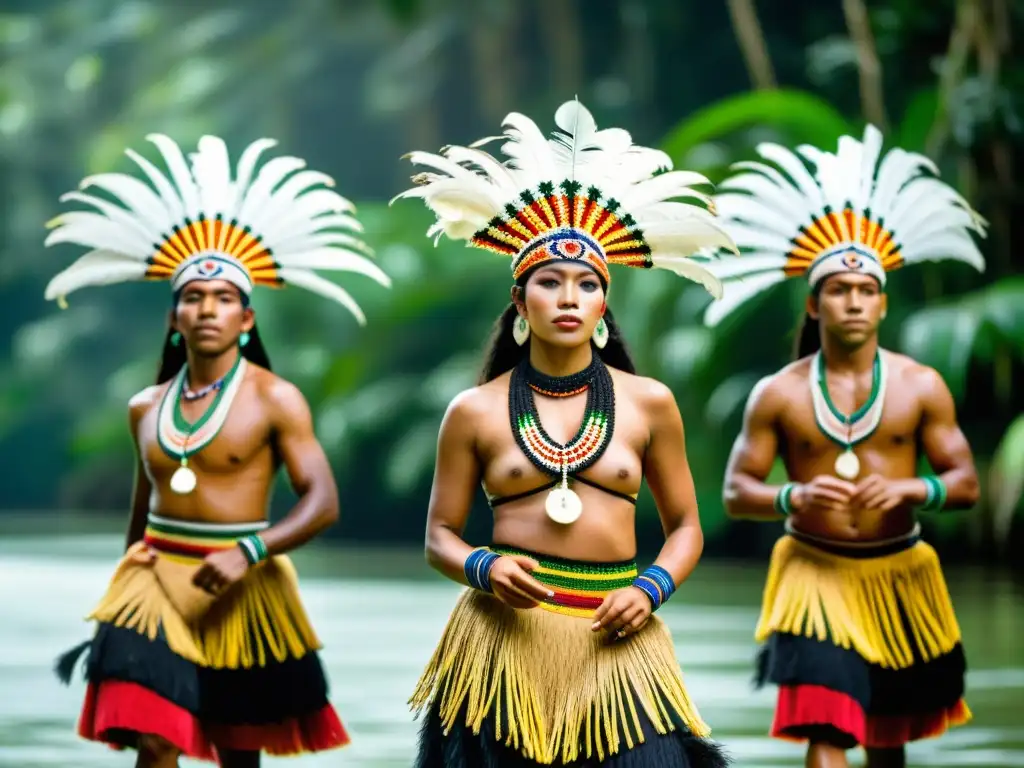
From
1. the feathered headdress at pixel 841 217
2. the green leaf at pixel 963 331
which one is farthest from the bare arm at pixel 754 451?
the green leaf at pixel 963 331

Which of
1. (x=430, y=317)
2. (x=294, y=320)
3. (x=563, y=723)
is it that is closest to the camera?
(x=563, y=723)

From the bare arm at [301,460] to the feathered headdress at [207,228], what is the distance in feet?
1.04

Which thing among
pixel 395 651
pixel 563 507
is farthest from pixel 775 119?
pixel 563 507

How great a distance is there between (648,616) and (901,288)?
32.9 feet

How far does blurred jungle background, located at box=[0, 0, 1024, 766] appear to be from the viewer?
526 inches

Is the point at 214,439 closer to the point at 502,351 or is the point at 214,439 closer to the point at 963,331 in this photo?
the point at 502,351

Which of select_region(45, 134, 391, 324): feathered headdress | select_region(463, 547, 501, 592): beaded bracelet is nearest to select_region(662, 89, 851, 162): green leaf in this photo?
select_region(45, 134, 391, 324): feathered headdress

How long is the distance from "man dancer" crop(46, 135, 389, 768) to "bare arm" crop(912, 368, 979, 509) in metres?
1.52

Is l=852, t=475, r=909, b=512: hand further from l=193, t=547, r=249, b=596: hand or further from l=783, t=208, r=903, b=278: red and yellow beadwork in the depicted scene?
l=193, t=547, r=249, b=596: hand

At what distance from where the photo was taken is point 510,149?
414 cm

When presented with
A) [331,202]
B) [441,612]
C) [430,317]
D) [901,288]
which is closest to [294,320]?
[430,317]

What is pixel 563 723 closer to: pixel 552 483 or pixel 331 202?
pixel 552 483

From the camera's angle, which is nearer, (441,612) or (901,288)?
(441,612)

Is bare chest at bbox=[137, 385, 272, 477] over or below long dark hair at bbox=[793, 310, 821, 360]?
below
